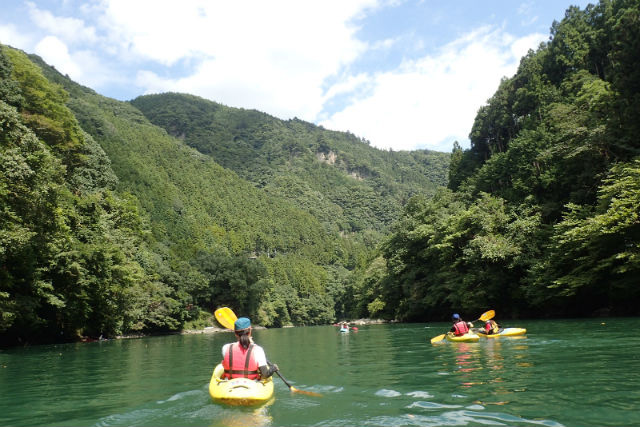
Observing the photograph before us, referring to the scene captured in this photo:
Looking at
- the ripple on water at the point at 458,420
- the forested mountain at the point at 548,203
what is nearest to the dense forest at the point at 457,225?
the forested mountain at the point at 548,203

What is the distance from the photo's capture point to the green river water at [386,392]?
712cm

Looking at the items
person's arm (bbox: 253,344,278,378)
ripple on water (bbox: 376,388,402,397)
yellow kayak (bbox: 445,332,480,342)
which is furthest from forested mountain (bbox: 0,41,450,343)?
yellow kayak (bbox: 445,332,480,342)

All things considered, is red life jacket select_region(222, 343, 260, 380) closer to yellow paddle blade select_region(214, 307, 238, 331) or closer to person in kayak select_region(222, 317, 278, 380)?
person in kayak select_region(222, 317, 278, 380)

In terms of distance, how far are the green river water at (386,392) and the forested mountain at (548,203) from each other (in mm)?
13558

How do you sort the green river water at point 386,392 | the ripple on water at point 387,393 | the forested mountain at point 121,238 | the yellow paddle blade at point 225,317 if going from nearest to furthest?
the green river water at point 386,392
the ripple on water at point 387,393
the yellow paddle blade at point 225,317
the forested mountain at point 121,238

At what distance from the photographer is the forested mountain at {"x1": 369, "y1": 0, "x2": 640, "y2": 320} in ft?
92.3

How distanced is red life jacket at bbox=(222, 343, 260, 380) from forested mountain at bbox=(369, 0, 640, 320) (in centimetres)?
2288

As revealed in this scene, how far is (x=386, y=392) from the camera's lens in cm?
951

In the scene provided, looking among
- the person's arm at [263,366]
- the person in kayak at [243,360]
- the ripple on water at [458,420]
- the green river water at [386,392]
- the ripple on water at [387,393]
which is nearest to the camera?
the ripple on water at [458,420]

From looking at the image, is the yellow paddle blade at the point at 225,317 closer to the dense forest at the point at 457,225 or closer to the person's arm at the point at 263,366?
the person's arm at the point at 263,366

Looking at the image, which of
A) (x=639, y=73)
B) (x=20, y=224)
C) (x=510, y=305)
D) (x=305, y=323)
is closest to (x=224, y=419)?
(x=20, y=224)

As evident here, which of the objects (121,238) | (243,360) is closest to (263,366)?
(243,360)

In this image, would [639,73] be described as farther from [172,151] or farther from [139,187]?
[172,151]

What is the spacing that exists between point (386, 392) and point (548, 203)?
32287 millimetres
